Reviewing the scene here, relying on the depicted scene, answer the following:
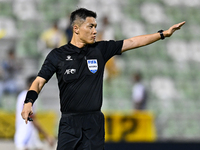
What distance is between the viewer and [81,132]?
4145mm

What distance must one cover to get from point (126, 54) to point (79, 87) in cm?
1150

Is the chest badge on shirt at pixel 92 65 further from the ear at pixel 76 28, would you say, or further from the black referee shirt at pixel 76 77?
the ear at pixel 76 28

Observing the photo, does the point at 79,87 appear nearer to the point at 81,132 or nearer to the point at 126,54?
the point at 81,132

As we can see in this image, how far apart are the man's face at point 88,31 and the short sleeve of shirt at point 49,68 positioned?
396mm

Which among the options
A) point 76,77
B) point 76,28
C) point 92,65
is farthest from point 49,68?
point 76,28

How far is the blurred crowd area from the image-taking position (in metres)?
12.1

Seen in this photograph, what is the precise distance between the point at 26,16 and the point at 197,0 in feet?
28.1

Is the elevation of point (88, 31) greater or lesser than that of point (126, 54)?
lesser

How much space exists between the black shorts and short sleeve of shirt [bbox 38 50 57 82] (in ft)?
1.57

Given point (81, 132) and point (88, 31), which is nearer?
point (81, 132)

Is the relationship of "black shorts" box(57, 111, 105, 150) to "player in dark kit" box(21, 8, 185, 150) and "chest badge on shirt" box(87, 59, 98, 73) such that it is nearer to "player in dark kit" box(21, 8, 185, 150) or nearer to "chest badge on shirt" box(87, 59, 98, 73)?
"player in dark kit" box(21, 8, 185, 150)

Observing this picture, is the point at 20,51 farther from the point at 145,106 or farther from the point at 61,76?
the point at 61,76

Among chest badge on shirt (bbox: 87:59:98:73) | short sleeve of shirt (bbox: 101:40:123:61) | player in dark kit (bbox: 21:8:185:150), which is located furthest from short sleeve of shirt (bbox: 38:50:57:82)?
short sleeve of shirt (bbox: 101:40:123:61)

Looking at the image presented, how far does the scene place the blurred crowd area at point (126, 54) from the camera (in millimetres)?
12086
